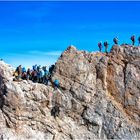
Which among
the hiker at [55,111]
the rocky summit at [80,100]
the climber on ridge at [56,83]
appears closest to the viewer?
the rocky summit at [80,100]

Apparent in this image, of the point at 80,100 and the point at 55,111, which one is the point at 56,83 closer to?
the point at 55,111

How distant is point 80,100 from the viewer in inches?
3034

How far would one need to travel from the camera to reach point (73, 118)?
76.4 meters

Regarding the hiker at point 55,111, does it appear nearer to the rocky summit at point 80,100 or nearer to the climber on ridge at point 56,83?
the rocky summit at point 80,100

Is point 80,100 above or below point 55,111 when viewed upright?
above

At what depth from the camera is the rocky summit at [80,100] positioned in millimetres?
74750

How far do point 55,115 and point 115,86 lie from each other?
33.9 feet

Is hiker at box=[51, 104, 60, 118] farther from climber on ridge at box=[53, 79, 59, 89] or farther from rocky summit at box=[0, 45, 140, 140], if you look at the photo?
climber on ridge at box=[53, 79, 59, 89]

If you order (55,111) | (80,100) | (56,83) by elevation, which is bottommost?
(55,111)

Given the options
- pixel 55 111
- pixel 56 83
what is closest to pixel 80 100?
pixel 55 111

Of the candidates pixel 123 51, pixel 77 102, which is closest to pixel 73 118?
pixel 77 102

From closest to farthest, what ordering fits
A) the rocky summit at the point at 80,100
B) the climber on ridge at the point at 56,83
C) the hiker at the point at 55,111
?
the rocky summit at the point at 80,100
the hiker at the point at 55,111
the climber on ridge at the point at 56,83

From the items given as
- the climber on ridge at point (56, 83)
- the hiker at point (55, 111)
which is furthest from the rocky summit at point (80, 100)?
the climber on ridge at point (56, 83)

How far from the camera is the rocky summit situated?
245 ft
